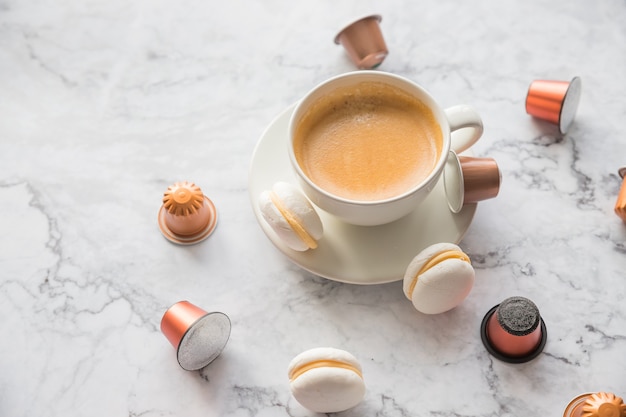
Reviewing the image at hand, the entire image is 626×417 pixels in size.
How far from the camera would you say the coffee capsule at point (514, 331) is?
3.99 ft

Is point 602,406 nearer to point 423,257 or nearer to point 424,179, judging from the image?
point 423,257

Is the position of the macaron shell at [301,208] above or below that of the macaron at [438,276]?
above

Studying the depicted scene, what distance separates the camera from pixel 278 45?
168 centimetres

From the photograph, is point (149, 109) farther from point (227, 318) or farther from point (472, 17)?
point (472, 17)

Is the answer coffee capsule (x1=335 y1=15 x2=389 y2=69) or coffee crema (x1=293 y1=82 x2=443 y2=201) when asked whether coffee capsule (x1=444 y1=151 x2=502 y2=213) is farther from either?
coffee capsule (x1=335 y1=15 x2=389 y2=69)

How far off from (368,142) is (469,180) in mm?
205

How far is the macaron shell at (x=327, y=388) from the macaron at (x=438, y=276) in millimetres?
185

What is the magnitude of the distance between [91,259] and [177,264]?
0.58 ft

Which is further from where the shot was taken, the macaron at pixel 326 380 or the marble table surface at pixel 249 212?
the marble table surface at pixel 249 212

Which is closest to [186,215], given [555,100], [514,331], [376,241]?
[376,241]

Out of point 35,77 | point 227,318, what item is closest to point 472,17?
point 227,318

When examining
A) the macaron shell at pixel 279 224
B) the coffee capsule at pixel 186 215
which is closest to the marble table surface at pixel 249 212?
the coffee capsule at pixel 186 215

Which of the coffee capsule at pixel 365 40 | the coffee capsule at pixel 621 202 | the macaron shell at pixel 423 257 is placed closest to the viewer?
the macaron shell at pixel 423 257

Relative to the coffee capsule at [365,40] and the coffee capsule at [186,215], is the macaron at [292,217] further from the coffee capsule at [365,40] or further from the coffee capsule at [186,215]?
the coffee capsule at [365,40]
